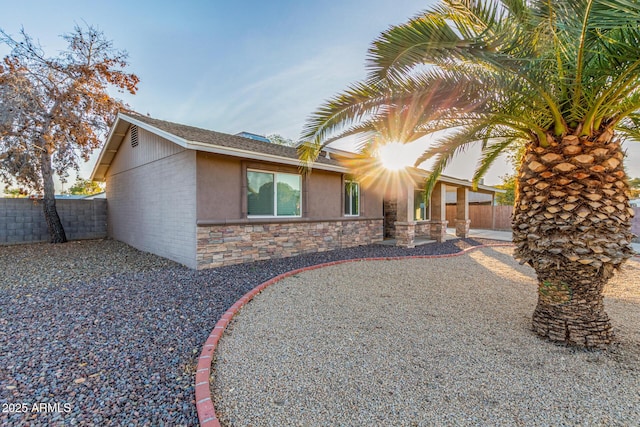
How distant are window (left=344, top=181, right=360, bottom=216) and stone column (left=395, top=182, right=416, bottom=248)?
5.22 feet

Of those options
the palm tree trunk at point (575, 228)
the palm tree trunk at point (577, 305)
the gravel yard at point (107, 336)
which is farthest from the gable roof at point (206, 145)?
the palm tree trunk at point (577, 305)

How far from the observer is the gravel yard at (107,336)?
7.96ft

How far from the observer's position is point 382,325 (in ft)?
13.3

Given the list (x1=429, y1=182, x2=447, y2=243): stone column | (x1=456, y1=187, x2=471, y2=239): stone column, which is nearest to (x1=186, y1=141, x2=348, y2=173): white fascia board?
(x1=429, y1=182, x2=447, y2=243): stone column

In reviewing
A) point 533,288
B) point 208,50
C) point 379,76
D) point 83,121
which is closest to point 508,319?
point 533,288

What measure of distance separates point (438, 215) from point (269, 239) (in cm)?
838

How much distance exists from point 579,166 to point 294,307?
4.10 m

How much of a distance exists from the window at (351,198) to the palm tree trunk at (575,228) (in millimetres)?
7423

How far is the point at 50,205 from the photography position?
36.8 ft

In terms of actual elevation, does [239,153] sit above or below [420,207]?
above

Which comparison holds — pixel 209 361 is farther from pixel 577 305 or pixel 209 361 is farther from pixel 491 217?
pixel 491 217

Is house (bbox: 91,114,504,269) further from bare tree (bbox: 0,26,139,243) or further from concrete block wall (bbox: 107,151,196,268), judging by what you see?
bare tree (bbox: 0,26,139,243)

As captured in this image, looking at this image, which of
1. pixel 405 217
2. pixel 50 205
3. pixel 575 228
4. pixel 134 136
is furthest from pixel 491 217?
pixel 50 205

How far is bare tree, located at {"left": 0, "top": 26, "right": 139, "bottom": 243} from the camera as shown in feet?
33.7
